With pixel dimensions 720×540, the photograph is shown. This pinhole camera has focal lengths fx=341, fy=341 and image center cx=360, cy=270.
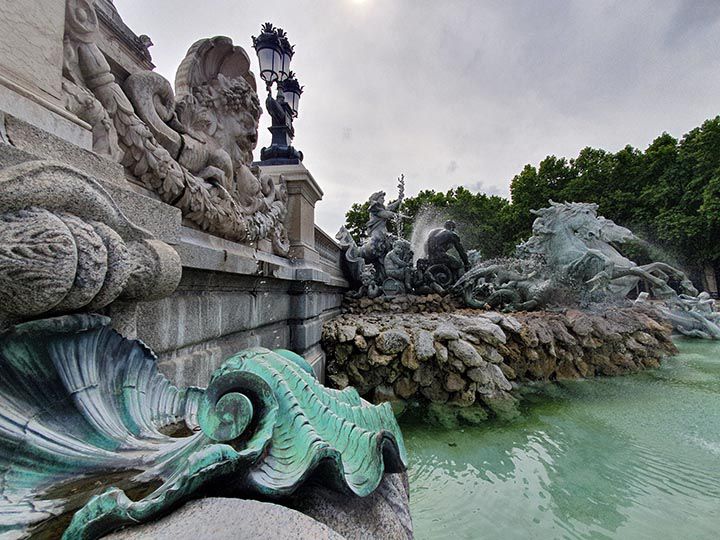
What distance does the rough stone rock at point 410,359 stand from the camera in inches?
184

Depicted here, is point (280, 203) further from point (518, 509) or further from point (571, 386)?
point (571, 386)

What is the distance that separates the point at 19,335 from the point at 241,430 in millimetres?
714

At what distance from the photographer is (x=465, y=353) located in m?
4.68

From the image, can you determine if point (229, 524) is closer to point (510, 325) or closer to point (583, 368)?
point (510, 325)

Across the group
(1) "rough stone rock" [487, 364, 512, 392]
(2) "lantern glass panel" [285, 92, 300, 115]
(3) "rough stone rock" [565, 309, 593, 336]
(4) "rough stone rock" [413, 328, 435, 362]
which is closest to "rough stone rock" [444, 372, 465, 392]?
(4) "rough stone rock" [413, 328, 435, 362]

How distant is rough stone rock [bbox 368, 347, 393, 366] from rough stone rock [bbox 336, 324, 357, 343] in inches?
14.6

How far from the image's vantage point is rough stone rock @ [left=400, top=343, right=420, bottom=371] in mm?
4664

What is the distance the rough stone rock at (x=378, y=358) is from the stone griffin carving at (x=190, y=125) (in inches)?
81.7

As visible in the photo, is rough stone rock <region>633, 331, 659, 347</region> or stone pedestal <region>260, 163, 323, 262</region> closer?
stone pedestal <region>260, 163, 323, 262</region>

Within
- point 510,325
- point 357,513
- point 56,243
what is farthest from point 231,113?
point 510,325

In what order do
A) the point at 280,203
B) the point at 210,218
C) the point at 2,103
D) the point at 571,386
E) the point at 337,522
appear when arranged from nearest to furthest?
1. the point at 337,522
2. the point at 2,103
3. the point at 210,218
4. the point at 280,203
5. the point at 571,386

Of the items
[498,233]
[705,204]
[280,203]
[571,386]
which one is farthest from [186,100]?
[498,233]

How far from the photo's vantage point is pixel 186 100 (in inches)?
103

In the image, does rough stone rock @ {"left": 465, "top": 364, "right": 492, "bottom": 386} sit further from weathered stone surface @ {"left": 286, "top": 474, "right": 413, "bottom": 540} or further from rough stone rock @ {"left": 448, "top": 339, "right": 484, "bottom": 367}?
weathered stone surface @ {"left": 286, "top": 474, "right": 413, "bottom": 540}
